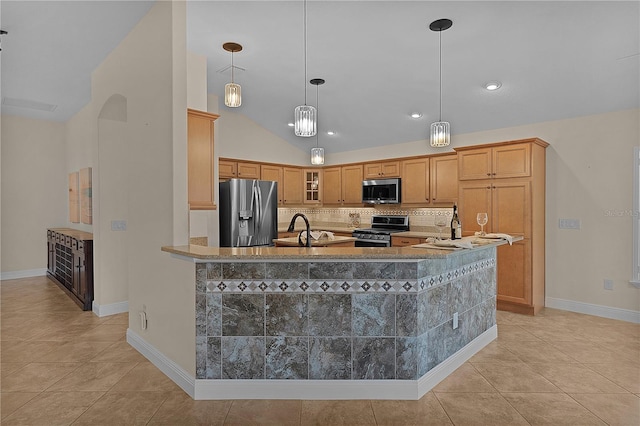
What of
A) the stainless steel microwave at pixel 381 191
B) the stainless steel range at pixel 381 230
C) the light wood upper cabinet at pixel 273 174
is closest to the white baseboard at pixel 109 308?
the light wood upper cabinet at pixel 273 174

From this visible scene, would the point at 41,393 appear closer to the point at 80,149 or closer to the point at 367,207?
the point at 80,149

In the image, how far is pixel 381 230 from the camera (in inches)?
252

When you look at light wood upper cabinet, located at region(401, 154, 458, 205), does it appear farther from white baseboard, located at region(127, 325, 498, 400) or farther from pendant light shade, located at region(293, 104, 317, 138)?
white baseboard, located at region(127, 325, 498, 400)

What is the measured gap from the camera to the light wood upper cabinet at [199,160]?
121 inches

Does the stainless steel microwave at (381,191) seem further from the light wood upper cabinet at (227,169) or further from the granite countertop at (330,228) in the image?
the light wood upper cabinet at (227,169)

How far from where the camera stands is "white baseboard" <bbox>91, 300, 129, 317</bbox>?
4.50m

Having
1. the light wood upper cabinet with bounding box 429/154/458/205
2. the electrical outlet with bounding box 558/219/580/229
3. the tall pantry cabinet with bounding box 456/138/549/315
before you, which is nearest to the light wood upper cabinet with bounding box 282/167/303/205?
the light wood upper cabinet with bounding box 429/154/458/205

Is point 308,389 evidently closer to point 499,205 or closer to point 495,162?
point 499,205

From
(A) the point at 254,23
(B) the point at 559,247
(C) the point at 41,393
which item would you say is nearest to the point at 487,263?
(B) the point at 559,247

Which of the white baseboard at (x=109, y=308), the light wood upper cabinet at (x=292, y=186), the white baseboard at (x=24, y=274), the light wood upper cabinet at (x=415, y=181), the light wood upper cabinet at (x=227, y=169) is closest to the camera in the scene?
the white baseboard at (x=109, y=308)

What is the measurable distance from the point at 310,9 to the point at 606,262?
4387mm

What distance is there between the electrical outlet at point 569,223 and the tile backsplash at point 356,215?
4.89ft

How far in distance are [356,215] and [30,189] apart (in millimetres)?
5959

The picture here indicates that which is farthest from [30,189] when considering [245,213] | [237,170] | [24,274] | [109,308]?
[245,213]
